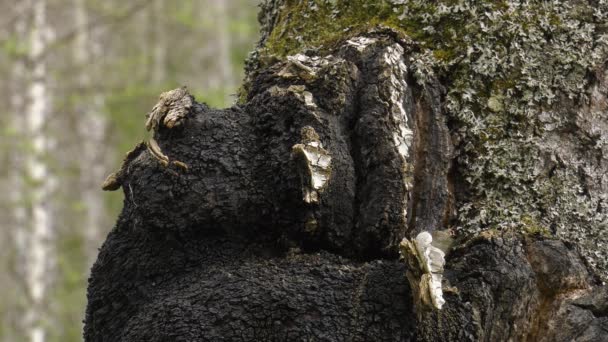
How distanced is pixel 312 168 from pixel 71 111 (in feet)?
44.1

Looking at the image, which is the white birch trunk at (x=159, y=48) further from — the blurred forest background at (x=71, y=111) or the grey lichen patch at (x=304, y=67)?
the grey lichen patch at (x=304, y=67)

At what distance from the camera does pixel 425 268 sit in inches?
56.3

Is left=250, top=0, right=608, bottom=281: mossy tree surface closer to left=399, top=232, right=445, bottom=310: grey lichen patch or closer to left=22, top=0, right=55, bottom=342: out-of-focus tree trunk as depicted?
left=399, top=232, right=445, bottom=310: grey lichen patch

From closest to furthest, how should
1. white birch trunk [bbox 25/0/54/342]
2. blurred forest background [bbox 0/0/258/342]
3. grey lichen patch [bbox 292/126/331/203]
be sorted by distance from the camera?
1. grey lichen patch [bbox 292/126/331/203]
2. white birch trunk [bbox 25/0/54/342]
3. blurred forest background [bbox 0/0/258/342]

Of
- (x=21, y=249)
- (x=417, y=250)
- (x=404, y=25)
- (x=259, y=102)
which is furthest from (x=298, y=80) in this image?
(x=21, y=249)

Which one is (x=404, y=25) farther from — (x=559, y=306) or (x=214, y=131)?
(x=559, y=306)

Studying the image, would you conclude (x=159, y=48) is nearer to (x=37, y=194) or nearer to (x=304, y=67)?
(x=37, y=194)

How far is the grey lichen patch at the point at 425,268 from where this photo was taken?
1405mm

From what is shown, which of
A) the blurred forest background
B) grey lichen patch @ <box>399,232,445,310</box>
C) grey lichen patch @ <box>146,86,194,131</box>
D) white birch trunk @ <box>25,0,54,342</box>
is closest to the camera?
grey lichen patch @ <box>399,232,445,310</box>

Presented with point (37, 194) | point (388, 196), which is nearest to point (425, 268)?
point (388, 196)

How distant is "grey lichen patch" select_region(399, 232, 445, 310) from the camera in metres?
1.41

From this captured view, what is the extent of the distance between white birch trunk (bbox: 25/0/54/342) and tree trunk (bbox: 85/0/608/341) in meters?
8.87

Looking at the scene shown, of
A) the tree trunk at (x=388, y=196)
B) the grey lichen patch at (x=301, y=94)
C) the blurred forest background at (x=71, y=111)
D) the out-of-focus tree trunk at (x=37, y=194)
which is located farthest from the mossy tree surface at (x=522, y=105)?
the out-of-focus tree trunk at (x=37, y=194)

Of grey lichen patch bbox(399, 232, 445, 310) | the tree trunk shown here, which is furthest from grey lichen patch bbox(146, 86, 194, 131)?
grey lichen patch bbox(399, 232, 445, 310)
